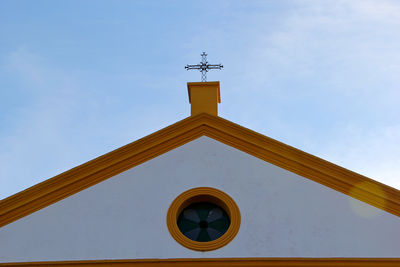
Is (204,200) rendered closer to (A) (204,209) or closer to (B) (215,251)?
(A) (204,209)

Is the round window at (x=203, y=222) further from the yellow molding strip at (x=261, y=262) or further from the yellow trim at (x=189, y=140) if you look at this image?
the yellow trim at (x=189, y=140)

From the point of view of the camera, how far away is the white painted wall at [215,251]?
40.0ft

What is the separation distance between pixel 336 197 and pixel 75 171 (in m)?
5.32

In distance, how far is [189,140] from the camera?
1366cm

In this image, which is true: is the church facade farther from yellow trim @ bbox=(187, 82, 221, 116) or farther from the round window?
yellow trim @ bbox=(187, 82, 221, 116)

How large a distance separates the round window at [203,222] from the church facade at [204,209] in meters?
0.02

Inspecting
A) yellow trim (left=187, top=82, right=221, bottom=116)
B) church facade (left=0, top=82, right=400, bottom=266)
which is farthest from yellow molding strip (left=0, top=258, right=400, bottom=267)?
yellow trim (left=187, top=82, right=221, bottom=116)

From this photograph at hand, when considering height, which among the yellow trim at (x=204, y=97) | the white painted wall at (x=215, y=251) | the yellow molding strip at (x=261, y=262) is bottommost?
the yellow molding strip at (x=261, y=262)

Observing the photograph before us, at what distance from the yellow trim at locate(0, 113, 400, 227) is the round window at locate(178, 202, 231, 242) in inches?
55.1

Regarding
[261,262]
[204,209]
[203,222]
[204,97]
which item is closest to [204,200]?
[204,209]

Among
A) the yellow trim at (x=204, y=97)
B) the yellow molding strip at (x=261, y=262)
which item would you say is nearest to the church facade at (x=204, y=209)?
the yellow molding strip at (x=261, y=262)

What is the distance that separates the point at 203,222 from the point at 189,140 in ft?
6.02

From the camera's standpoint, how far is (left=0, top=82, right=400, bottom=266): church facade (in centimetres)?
1217

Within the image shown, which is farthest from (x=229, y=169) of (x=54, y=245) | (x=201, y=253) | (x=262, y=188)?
(x=54, y=245)
